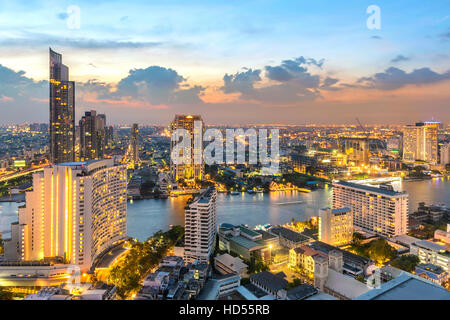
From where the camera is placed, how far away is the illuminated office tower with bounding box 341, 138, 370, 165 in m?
14.1

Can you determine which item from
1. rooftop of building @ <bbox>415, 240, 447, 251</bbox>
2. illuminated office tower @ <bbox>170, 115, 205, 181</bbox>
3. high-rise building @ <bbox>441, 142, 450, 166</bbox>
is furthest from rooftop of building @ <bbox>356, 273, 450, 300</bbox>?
high-rise building @ <bbox>441, 142, 450, 166</bbox>

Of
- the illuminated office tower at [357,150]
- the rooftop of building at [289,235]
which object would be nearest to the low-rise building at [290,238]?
the rooftop of building at [289,235]

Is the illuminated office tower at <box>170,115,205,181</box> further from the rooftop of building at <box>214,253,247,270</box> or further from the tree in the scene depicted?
the tree

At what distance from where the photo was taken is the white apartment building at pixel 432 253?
3.81 m

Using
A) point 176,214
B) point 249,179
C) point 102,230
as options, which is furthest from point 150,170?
point 102,230

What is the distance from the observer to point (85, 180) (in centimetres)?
377

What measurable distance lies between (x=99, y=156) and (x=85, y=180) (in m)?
12.4

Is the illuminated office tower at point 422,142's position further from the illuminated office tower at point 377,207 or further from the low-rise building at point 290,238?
the low-rise building at point 290,238

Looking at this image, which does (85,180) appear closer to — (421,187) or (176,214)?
(176,214)

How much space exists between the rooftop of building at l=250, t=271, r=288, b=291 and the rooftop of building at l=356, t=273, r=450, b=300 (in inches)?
71.0

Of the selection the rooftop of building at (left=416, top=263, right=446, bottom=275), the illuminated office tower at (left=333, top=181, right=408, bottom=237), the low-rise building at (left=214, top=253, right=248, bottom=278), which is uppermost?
the illuminated office tower at (left=333, top=181, right=408, bottom=237)

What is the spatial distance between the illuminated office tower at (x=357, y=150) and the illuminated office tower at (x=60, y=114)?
12512 millimetres

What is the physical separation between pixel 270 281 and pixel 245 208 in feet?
13.8

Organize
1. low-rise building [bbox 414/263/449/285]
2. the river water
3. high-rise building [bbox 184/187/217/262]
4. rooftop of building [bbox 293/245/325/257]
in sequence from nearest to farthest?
1. low-rise building [bbox 414/263/449/285]
2. rooftop of building [bbox 293/245/325/257]
3. high-rise building [bbox 184/187/217/262]
4. the river water
